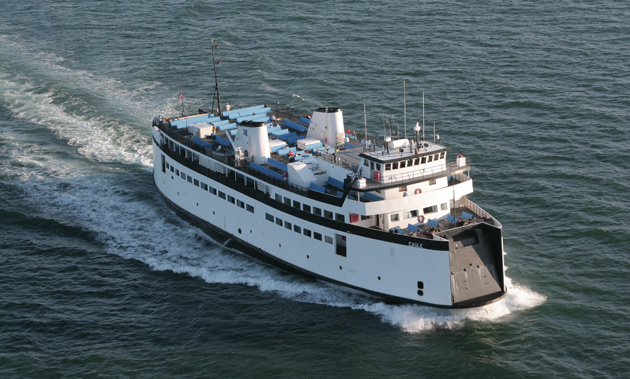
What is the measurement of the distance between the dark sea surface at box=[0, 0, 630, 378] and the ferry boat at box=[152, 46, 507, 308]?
1.77m

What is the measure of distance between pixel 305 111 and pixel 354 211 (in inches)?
1372

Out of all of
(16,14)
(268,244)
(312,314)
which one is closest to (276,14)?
(16,14)

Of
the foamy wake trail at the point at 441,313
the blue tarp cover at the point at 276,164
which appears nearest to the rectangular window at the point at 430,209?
the foamy wake trail at the point at 441,313

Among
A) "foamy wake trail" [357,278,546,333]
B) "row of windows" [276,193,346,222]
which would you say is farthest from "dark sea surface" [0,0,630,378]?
"row of windows" [276,193,346,222]

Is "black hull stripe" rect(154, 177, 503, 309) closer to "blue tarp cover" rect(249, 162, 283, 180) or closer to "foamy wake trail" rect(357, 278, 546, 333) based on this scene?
"foamy wake trail" rect(357, 278, 546, 333)

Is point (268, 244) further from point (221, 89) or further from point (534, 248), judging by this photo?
point (221, 89)

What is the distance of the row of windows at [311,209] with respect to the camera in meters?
51.3

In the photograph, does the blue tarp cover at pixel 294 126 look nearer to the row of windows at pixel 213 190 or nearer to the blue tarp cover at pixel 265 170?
the blue tarp cover at pixel 265 170

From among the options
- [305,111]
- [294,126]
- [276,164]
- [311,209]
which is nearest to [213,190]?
[276,164]

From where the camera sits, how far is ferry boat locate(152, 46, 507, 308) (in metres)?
48.8

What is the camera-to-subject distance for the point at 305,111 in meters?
83.1

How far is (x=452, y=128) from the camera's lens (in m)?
76.9

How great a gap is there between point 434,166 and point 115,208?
30091 millimetres

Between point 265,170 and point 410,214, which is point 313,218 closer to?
point 265,170
